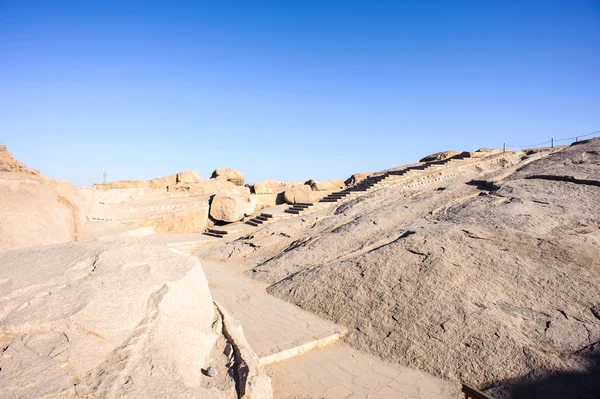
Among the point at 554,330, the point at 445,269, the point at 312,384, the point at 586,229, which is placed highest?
the point at 586,229

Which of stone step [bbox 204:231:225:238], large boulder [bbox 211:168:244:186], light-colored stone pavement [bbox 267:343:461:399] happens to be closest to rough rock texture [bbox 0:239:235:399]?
light-colored stone pavement [bbox 267:343:461:399]

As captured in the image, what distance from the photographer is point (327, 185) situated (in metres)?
15.6

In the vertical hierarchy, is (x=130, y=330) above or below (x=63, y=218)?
below

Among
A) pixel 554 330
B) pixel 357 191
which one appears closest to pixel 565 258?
pixel 554 330

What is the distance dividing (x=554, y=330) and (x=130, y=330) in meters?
3.90

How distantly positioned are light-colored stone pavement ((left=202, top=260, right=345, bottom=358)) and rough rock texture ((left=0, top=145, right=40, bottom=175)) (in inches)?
182

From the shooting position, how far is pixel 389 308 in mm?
4523

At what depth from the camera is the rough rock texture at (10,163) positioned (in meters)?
7.34

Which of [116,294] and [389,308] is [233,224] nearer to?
[389,308]

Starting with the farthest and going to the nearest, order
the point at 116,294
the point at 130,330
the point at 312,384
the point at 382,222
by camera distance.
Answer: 1. the point at 382,222
2. the point at 312,384
3. the point at 116,294
4. the point at 130,330

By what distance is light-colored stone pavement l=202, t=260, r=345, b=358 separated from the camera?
4.13 metres

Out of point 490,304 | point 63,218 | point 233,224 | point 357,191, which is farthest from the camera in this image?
point 357,191

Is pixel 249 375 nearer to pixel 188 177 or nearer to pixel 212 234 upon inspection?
pixel 212 234

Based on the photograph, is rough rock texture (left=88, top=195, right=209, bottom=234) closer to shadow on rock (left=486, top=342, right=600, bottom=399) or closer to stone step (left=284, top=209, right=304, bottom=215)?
stone step (left=284, top=209, right=304, bottom=215)
